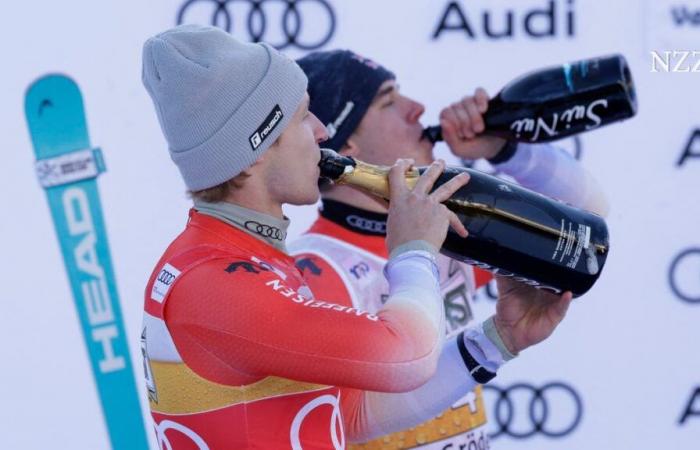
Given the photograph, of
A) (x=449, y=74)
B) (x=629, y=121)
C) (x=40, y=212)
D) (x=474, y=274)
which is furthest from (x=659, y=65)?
(x=40, y=212)

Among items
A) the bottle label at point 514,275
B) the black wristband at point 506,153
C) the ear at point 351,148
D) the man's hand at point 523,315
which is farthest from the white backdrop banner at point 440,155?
the bottle label at point 514,275

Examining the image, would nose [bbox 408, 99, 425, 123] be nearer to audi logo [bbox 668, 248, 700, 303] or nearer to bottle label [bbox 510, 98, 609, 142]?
bottle label [bbox 510, 98, 609, 142]

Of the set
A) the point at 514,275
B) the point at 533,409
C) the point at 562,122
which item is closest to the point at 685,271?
the point at 533,409

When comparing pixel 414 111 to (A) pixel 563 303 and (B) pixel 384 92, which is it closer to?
(B) pixel 384 92

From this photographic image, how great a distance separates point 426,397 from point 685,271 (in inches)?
42.3

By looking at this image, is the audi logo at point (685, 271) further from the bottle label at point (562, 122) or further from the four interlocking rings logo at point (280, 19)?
the four interlocking rings logo at point (280, 19)

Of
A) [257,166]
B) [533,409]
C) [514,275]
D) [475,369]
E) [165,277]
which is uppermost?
[257,166]

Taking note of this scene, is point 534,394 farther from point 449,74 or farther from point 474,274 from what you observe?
point 449,74

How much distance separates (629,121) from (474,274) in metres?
0.61

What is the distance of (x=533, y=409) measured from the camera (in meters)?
2.72

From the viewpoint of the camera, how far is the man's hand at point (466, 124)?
227cm

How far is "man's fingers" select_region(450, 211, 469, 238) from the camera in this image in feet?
5.12

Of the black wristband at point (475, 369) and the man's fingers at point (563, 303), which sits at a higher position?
the man's fingers at point (563, 303)

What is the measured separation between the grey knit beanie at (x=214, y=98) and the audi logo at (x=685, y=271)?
1.38 metres
